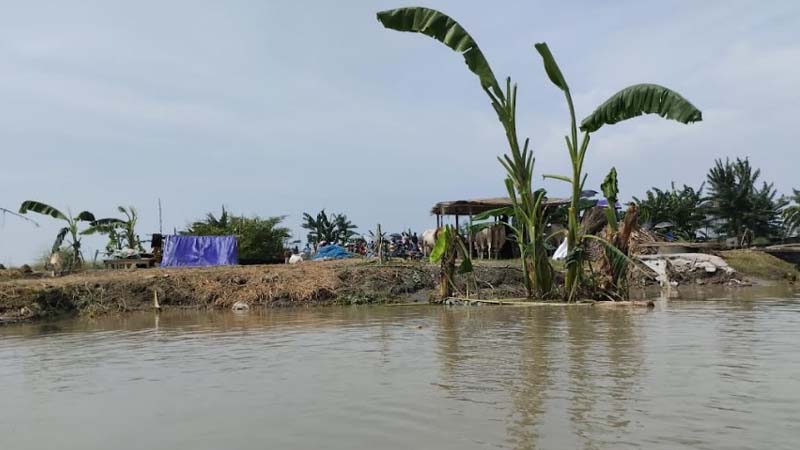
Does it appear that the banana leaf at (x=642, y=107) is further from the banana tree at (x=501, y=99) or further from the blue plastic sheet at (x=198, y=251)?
the blue plastic sheet at (x=198, y=251)

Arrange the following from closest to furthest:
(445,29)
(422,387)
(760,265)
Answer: (422,387) → (445,29) → (760,265)

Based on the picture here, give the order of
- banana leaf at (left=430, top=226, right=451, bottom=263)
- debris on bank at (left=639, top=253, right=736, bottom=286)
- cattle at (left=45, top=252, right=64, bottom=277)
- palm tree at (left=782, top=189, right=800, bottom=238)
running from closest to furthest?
banana leaf at (left=430, top=226, right=451, bottom=263), debris on bank at (left=639, top=253, right=736, bottom=286), cattle at (left=45, top=252, right=64, bottom=277), palm tree at (left=782, top=189, right=800, bottom=238)

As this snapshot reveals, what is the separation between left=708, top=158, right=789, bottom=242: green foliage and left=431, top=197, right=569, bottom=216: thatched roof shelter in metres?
13.8

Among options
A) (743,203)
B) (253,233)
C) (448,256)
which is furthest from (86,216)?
(743,203)

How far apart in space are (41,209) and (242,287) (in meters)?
11.5

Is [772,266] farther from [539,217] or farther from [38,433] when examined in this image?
[38,433]

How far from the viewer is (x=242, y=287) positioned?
15.2 meters

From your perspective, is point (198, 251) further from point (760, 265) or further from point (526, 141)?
point (760, 265)

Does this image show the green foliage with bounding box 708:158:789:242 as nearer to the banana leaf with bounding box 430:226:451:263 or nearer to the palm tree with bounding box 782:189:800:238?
the palm tree with bounding box 782:189:800:238

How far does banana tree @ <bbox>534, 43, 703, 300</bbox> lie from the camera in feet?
38.5

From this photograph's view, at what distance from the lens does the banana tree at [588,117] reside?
1175 cm

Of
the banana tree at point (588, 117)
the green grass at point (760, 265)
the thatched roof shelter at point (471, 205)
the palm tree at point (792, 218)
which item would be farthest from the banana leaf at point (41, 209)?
the palm tree at point (792, 218)

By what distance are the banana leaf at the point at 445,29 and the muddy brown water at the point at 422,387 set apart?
18.0 ft

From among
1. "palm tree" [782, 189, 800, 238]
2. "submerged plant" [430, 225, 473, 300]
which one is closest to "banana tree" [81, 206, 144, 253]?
"submerged plant" [430, 225, 473, 300]
